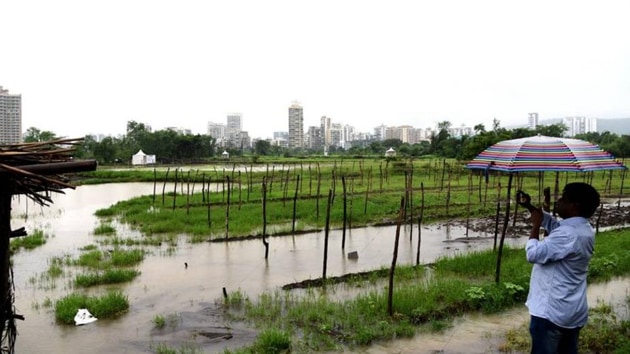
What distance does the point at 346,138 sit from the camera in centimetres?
19938

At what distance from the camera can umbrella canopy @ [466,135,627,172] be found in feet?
16.3

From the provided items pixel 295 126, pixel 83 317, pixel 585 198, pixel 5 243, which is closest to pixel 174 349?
pixel 83 317

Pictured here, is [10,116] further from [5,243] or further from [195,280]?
[5,243]

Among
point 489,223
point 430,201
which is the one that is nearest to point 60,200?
point 430,201

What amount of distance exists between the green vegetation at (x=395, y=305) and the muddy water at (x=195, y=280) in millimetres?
328

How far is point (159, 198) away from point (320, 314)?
17568 millimetres

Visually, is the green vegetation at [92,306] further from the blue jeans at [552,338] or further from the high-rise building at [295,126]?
the high-rise building at [295,126]

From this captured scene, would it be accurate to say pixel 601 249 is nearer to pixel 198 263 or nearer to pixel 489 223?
pixel 489 223

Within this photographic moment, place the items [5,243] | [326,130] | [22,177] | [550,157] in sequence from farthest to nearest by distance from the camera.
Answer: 1. [326,130]
2. [550,157]
3. [5,243]
4. [22,177]

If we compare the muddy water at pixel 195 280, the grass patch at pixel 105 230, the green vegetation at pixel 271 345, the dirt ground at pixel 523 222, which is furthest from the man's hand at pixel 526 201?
the grass patch at pixel 105 230

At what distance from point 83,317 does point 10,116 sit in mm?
68513

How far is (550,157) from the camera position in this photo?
5.16 m

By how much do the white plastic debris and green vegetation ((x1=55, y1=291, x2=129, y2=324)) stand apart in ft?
0.26

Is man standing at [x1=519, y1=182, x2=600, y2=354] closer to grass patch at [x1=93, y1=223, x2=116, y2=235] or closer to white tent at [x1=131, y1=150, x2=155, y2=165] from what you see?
grass patch at [x1=93, y1=223, x2=116, y2=235]
